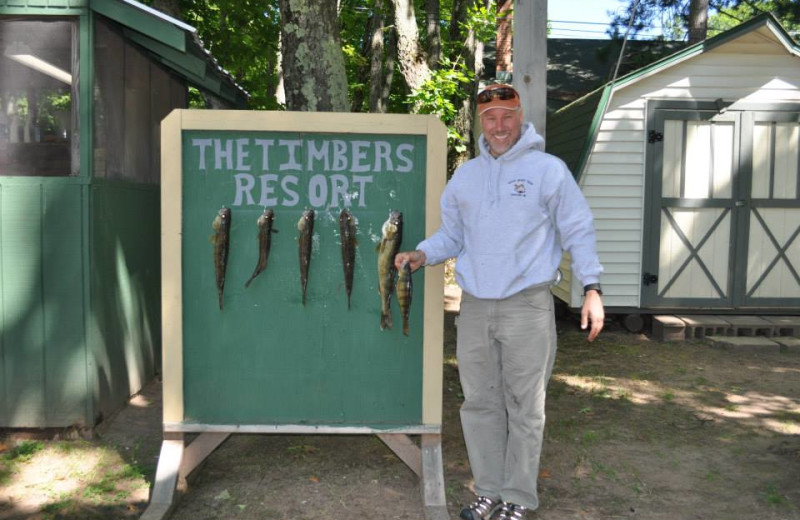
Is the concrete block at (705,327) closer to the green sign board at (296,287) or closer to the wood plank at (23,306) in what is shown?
the green sign board at (296,287)

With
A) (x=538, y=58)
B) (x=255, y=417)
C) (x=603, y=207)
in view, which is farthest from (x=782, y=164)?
(x=255, y=417)

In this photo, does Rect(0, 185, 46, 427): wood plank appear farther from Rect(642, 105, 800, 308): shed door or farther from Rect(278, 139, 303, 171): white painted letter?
Rect(642, 105, 800, 308): shed door

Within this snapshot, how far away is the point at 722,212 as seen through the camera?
9.07 m

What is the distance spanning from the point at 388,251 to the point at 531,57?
65.5 inches

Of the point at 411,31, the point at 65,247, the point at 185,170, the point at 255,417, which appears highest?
the point at 411,31

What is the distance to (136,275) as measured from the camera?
5828mm

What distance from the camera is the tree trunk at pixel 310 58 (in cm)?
561

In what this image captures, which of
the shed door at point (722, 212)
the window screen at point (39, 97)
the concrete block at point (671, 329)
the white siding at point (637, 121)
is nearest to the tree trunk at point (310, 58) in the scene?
the window screen at point (39, 97)

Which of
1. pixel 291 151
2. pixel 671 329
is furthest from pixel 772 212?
pixel 291 151

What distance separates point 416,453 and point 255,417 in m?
0.91

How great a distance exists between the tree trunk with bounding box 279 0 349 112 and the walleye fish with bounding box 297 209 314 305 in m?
2.08

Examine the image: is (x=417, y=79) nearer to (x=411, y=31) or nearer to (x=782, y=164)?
(x=411, y=31)

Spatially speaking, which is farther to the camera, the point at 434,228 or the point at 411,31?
the point at 411,31

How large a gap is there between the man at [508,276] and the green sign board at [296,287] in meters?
0.38
